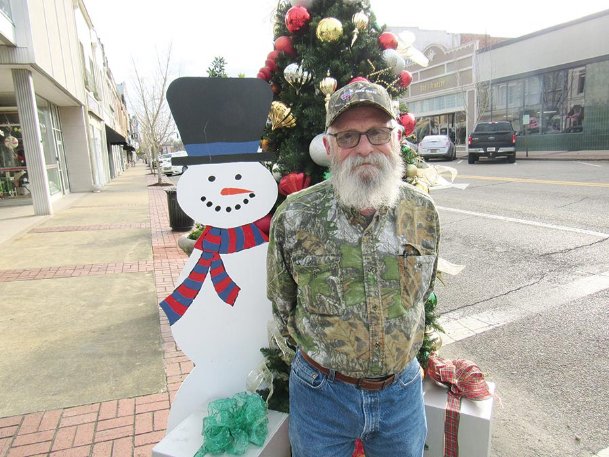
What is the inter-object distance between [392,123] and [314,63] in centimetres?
96

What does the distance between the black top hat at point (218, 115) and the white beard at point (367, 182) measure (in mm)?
812

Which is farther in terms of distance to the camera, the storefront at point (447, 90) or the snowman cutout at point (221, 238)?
the storefront at point (447, 90)

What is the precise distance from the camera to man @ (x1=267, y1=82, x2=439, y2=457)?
1.59 metres

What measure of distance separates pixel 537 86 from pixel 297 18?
29.4 meters

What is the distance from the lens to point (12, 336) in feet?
14.1

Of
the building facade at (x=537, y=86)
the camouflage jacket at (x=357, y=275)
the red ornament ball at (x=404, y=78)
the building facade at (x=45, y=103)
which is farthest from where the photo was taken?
the building facade at (x=537, y=86)

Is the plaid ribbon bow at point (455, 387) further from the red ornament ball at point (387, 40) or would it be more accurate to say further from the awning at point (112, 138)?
the awning at point (112, 138)

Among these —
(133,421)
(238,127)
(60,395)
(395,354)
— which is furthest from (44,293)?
(395,354)

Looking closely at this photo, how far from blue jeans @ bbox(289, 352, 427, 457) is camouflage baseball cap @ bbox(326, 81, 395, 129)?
94 cm


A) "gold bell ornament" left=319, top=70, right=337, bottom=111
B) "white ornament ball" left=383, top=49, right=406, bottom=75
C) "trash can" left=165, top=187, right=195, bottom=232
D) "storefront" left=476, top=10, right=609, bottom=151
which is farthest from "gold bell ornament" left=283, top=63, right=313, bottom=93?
"storefront" left=476, top=10, right=609, bottom=151

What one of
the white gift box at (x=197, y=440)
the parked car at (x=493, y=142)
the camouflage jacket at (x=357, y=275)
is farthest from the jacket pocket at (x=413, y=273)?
the parked car at (x=493, y=142)

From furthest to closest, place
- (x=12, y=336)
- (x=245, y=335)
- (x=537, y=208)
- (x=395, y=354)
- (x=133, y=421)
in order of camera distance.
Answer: (x=537, y=208), (x=12, y=336), (x=133, y=421), (x=245, y=335), (x=395, y=354)

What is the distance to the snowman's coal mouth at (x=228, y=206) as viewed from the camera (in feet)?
7.53

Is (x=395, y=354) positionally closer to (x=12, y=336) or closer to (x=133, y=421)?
(x=133, y=421)
